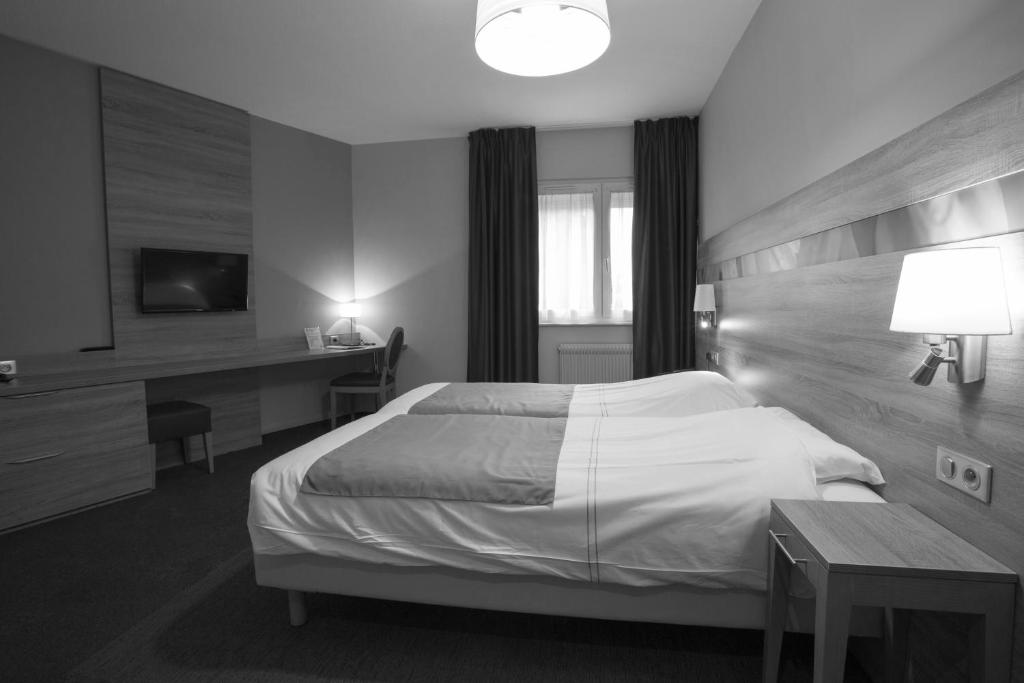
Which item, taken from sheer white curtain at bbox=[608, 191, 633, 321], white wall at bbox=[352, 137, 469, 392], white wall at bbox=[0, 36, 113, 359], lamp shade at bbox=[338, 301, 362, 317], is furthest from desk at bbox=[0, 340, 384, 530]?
sheer white curtain at bbox=[608, 191, 633, 321]

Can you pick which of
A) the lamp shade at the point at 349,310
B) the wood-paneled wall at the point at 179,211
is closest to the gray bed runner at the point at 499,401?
the wood-paneled wall at the point at 179,211

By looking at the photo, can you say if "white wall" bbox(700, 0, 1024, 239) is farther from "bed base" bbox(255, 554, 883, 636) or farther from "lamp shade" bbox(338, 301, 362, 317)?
"lamp shade" bbox(338, 301, 362, 317)

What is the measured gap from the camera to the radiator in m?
4.73

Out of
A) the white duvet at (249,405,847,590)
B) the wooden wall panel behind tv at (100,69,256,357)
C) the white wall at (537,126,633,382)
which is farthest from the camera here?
the white wall at (537,126,633,382)

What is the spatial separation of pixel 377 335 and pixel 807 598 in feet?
14.7

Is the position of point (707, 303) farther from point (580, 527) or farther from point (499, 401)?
point (580, 527)

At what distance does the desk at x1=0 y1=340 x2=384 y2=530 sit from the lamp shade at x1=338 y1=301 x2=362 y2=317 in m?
1.50

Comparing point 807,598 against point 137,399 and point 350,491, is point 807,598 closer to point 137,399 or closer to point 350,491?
point 350,491

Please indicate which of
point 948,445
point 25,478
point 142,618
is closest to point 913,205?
point 948,445

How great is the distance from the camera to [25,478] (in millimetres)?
2699

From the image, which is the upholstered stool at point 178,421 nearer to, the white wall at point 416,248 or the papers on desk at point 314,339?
the papers on desk at point 314,339

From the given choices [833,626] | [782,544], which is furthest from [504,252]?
[833,626]

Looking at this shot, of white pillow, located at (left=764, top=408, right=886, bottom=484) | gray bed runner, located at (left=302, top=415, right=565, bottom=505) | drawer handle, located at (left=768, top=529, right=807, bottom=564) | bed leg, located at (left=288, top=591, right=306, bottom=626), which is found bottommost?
bed leg, located at (left=288, top=591, right=306, bottom=626)

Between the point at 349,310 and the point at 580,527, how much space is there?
4.11 meters
